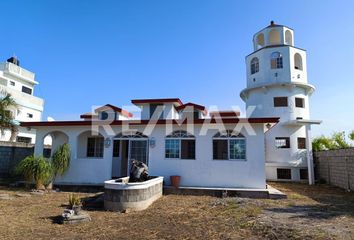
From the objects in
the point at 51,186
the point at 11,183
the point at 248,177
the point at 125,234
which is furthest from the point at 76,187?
the point at 248,177

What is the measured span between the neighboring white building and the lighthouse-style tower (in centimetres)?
2138

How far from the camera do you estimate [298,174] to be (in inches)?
747

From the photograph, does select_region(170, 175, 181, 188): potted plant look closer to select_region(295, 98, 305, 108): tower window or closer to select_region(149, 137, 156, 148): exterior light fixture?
select_region(149, 137, 156, 148): exterior light fixture

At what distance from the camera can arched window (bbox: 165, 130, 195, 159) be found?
40.7 ft

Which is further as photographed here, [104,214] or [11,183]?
[11,183]

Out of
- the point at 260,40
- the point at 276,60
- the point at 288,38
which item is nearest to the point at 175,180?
the point at 276,60

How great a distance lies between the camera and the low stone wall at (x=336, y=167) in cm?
1371

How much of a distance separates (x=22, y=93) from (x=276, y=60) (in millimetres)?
24607

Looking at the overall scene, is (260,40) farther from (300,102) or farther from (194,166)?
(194,166)

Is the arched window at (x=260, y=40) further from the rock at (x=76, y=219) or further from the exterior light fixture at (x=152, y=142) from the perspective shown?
the rock at (x=76, y=219)

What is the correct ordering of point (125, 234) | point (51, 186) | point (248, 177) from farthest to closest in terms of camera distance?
point (51, 186) < point (248, 177) < point (125, 234)

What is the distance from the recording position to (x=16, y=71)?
94.9ft

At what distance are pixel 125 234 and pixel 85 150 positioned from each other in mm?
9502

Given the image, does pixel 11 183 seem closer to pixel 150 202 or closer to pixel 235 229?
pixel 150 202
